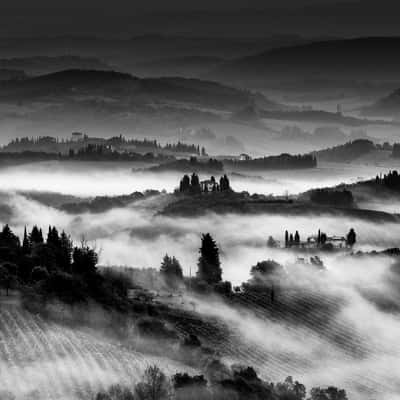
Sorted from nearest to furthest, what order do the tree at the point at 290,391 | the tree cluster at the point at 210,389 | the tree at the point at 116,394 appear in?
the tree at the point at 116,394 → the tree cluster at the point at 210,389 → the tree at the point at 290,391

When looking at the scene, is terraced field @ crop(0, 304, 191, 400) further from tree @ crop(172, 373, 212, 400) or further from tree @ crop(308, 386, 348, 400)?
tree @ crop(308, 386, 348, 400)

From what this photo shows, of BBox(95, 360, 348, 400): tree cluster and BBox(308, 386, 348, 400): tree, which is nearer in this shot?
BBox(95, 360, 348, 400): tree cluster

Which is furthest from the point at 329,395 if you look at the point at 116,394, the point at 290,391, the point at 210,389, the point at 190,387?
the point at 116,394

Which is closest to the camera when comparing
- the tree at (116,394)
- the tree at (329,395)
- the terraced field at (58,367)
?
the tree at (116,394)

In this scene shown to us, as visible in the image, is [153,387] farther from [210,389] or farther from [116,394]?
[210,389]

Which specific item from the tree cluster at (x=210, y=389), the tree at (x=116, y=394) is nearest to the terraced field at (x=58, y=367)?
the tree at (x=116, y=394)

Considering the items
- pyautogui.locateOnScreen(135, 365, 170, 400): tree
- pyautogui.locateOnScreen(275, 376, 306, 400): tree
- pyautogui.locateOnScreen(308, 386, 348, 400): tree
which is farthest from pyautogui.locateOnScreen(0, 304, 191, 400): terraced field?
pyautogui.locateOnScreen(308, 386, 348, 400): tree

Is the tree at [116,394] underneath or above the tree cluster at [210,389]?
above

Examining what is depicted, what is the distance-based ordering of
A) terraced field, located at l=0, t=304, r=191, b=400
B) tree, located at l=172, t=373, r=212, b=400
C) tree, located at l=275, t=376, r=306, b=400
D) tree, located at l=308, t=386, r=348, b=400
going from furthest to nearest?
1. tree, located at l=308, t=386, r=348, b=400
2. tree, located at l=275, t=376, r=306, b=400
3. tree, located at l=172, t=373, r=212, b=400
4. terraced field, located at l=0, t=304, r=191, b=400

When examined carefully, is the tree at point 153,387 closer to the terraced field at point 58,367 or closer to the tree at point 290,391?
the terraced field at point 58,367
